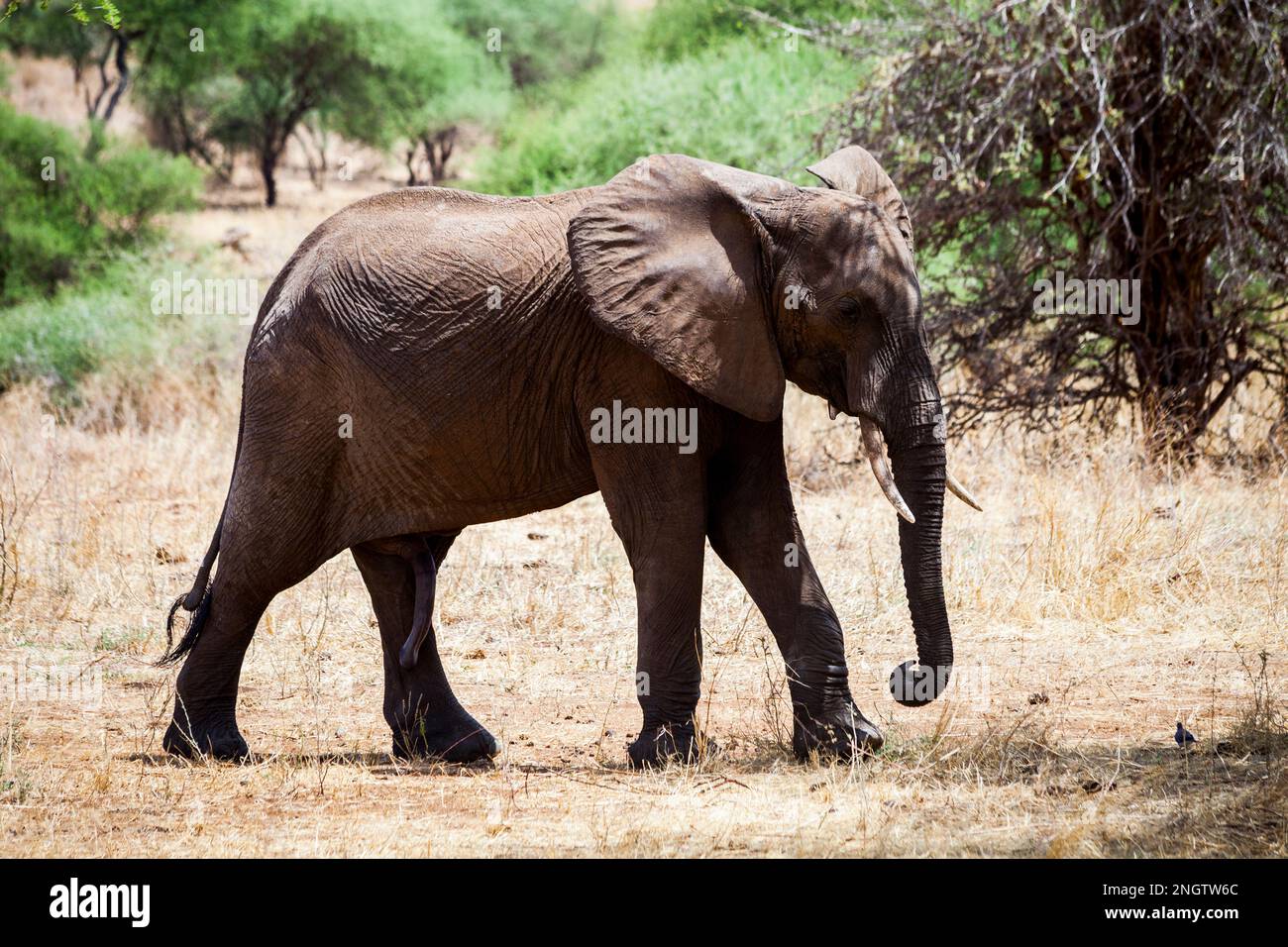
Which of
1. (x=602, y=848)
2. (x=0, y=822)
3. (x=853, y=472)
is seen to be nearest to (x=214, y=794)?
(x=0, y=822)

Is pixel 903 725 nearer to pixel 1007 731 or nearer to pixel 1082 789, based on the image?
pixel 1007 731

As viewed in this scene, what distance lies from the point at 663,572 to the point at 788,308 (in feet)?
3.42

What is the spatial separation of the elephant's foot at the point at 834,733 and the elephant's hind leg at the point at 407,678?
1.25 meters

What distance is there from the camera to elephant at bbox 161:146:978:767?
219 inches

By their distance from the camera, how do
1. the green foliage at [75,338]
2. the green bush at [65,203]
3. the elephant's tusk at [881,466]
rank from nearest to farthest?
the elephant's tusk at [881,466] < the green foliage at [75,338] < the green bush at [65,203]

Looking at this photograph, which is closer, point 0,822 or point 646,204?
point 0,822

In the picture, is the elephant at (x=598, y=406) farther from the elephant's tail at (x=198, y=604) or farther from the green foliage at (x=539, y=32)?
the green foliage at (x=539, y=32)

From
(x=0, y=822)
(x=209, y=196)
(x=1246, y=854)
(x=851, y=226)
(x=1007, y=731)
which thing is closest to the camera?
(x=1246, y=854)

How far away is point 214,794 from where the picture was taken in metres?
5.57

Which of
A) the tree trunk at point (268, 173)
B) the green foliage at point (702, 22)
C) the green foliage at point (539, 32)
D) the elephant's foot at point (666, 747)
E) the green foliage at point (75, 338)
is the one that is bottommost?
the elephant's foot at point (666, 747)

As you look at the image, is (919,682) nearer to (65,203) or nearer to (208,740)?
(208,740)

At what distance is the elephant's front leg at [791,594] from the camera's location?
5.81 meters

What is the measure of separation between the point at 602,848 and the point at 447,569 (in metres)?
4.36

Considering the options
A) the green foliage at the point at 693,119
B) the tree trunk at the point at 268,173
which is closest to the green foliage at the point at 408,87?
the tree trunk at the point at 268,173
